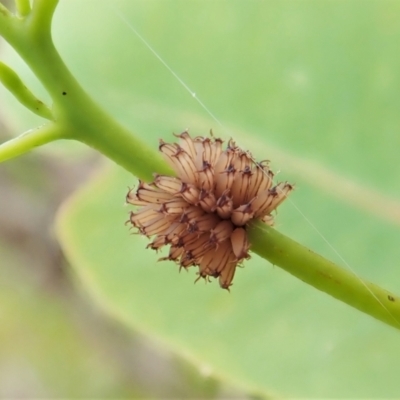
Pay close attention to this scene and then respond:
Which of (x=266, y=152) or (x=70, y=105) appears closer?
(x=70, y=105)

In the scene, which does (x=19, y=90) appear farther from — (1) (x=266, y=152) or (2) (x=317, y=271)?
(1) (x=266, y=152)

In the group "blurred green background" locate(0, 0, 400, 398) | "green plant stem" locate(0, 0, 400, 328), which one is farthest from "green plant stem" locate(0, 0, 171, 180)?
"blurred green background" locate(0, 0, 400, 398)

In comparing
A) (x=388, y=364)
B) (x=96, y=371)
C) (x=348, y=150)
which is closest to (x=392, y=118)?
(x=348, y=150)

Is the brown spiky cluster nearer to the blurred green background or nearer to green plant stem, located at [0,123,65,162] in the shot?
green plant stem, located at [0,123,65,162]

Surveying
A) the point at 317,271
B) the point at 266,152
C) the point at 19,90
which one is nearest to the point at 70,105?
the point at 19,90

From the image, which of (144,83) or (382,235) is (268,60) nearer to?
(144,83)

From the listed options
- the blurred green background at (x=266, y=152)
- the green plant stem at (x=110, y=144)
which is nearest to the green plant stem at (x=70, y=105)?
the green plant stem at (x=110, y=144)

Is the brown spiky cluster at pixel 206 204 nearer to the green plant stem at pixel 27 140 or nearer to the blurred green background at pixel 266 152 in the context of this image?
the green plant stem at pixel 27 140
